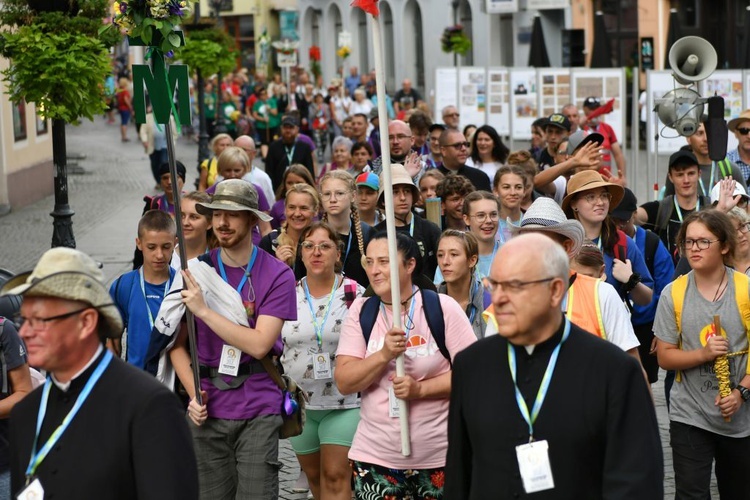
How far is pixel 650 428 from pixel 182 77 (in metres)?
3.10

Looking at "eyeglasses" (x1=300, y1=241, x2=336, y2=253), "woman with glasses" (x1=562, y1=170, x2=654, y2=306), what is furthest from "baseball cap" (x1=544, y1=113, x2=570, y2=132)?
"eyeglasses" (x1=300, y1=241, x2=336, y2=253)

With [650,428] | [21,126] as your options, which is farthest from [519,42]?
[650,428]

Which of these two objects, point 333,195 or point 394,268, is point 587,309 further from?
point 333,195

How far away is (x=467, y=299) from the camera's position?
758cm

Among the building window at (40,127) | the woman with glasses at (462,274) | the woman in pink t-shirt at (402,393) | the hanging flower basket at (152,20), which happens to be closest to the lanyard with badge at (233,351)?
the woman in pink t-shirt at (402,393)

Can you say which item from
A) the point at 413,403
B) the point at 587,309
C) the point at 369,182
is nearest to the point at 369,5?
the point at 587,309

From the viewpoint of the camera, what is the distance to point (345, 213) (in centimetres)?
952

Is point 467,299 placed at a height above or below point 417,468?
above

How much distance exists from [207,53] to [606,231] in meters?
20.0

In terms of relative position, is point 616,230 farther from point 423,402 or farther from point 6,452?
point 6,452

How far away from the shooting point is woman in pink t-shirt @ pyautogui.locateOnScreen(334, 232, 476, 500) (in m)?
6.16

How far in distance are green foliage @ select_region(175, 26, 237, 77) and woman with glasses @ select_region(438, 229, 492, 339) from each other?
1983 centimetres

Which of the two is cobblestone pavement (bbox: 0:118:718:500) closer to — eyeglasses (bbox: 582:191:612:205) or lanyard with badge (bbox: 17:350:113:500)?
eyeglasses (bbox: 582:191:612:205)

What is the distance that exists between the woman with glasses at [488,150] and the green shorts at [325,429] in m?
6.38
